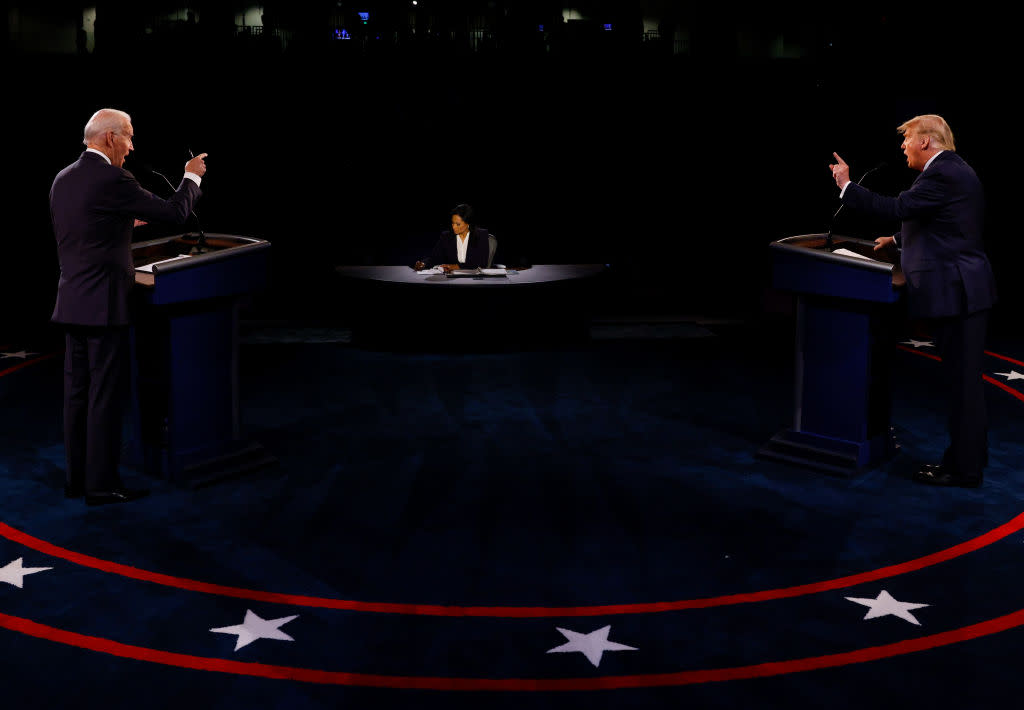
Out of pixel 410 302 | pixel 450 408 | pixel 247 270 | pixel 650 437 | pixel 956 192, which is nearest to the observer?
pixel 956 192

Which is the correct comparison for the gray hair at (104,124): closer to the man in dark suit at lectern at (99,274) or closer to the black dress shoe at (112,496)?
the man in dark suit at lectern at (99,274)

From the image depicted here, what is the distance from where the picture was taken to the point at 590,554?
4.23 metres

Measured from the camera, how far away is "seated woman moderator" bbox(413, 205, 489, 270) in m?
8.42

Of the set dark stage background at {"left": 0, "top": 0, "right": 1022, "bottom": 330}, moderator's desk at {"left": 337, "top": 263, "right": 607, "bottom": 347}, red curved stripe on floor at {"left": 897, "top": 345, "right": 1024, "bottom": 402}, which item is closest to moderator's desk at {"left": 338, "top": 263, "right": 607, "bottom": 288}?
moderator's desk at {"left": 337, "top": 263, "right": 607, "bottom": 347}

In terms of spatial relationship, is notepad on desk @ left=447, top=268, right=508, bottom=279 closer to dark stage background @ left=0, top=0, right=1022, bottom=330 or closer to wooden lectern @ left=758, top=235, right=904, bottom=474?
dark stage background @ left=0, top=0, right=1022, bottom=330

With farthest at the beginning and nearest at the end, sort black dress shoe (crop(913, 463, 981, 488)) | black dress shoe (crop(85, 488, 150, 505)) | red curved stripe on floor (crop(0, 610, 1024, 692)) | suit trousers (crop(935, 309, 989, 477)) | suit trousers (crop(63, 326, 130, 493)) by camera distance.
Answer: black dress shoe (crop(913, 463, 981, 488))
suit trousers (crop(935, 309, 989, 477))
black dress shoe (crop(85, 488, 150, 505))
suit trousers (crop(63, 326, 130, 493))
red curved stripe on floor (crop(0, 610, 1024, 692))

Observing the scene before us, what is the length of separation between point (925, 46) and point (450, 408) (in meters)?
6.83

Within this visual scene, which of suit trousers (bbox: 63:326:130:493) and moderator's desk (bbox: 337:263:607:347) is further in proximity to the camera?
moderator's desk (bbox: 337:263:607:347)

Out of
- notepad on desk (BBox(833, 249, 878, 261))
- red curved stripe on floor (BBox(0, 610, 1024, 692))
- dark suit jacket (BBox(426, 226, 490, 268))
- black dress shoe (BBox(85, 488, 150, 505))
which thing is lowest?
red curved stripe on floor (BBox(0, 610, 1024, 692))

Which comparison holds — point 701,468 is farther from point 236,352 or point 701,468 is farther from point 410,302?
point 410,302

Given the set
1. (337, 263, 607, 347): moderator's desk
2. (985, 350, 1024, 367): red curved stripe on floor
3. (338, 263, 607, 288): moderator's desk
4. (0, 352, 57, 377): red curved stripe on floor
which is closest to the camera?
(0, 352, 57, 377): red curved stripe on floor

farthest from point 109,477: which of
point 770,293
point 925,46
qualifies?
point 925,46

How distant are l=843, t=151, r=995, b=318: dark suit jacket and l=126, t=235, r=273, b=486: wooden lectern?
2.95 m

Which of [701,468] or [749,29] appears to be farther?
[749,29]
